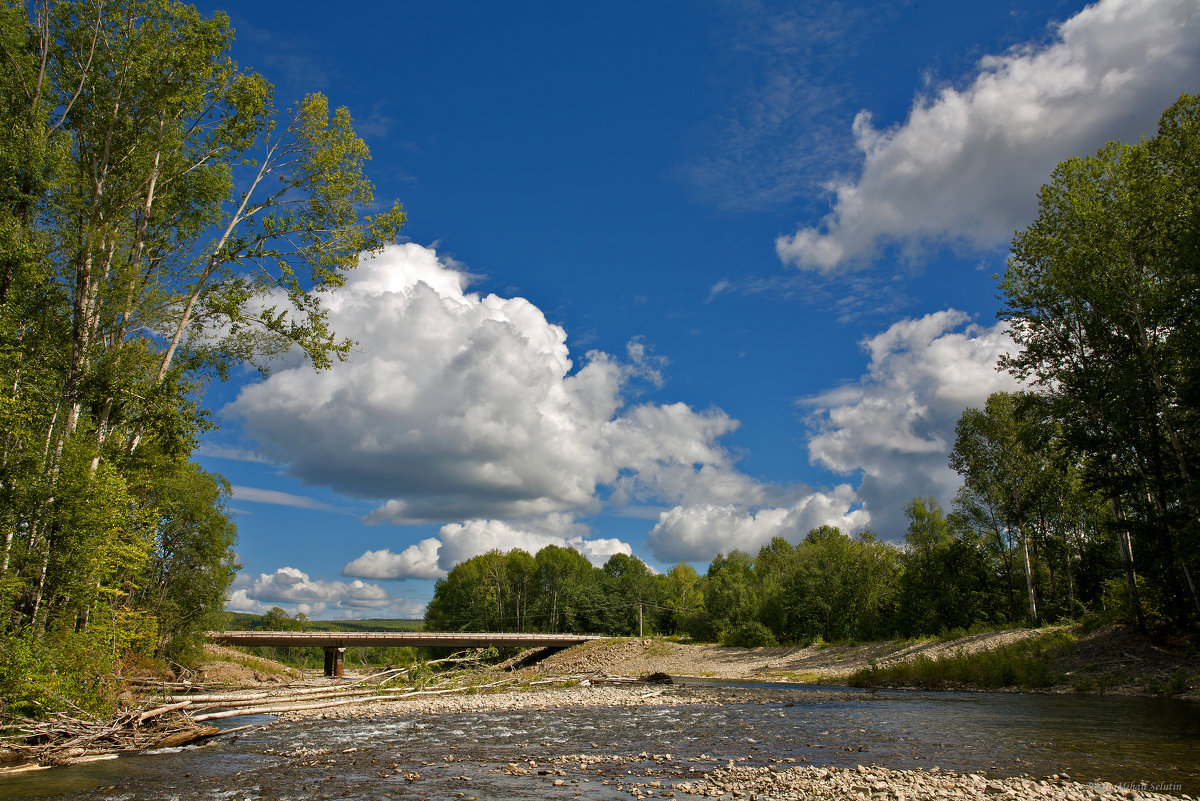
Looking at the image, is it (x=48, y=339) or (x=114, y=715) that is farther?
(x=48, y=339)

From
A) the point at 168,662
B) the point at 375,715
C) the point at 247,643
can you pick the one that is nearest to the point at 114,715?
the point at 375,715

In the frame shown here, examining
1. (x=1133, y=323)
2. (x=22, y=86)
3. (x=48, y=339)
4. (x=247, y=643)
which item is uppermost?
(x=22, y=86)

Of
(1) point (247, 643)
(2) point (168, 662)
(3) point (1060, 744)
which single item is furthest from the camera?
(1) point (247, 643)

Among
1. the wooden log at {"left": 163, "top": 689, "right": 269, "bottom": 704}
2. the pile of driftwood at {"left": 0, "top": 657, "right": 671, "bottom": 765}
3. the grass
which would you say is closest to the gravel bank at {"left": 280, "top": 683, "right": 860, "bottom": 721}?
the pile of driftwood at {"left": 0, "top": 657, "right": 671, "bottom": 765}

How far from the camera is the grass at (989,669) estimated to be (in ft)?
103

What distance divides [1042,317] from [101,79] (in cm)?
4189

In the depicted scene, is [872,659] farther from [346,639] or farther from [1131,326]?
[346,639]

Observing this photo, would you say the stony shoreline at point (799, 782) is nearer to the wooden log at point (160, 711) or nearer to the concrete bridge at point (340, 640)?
the wooden log at point (160, 711)

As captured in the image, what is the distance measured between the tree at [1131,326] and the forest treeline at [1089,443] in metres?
0.08

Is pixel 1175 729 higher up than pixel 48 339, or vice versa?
pixel 48 339

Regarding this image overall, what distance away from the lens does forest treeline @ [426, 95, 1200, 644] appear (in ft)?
89.2

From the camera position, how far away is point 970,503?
172ft

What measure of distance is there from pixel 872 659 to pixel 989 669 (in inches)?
565

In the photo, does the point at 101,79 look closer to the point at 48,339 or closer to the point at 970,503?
the point at 48,339
